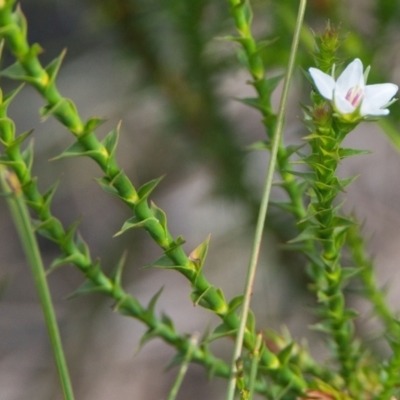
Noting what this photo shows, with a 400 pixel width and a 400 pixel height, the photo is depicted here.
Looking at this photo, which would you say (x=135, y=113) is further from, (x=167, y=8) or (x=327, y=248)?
(x=327, y=248)

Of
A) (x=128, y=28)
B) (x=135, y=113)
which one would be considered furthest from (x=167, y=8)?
(x=135, y=113)

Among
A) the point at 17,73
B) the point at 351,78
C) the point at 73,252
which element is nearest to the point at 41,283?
the point at 73,252

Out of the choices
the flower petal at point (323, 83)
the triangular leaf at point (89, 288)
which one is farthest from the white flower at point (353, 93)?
the triangular leaf at point (89, 288)

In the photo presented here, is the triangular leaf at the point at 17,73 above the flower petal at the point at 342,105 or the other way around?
above

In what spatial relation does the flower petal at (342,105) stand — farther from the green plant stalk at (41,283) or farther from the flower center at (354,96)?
the green plant stalk at (41,283)

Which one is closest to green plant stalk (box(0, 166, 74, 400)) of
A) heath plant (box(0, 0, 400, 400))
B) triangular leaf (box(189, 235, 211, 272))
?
heath plant (box(0, 0, 400, 400))

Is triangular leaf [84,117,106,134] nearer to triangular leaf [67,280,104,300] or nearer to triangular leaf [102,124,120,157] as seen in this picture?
triangular leaf [102,124,120,157]

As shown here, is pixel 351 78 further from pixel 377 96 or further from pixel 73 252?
pixel 73 252
